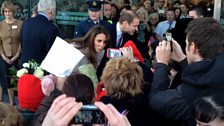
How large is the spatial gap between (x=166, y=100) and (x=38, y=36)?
3138 millimetres

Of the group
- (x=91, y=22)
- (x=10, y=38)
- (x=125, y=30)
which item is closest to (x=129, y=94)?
(x=125, y=30)

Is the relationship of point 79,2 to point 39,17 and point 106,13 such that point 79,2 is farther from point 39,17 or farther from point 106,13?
point 39,17

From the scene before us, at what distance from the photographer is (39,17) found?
554 centimetres

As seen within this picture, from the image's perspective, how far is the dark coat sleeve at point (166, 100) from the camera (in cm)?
262

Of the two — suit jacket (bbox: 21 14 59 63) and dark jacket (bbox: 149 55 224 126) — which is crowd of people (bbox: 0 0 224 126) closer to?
dark jacket (bbox: 149 55 224 126)

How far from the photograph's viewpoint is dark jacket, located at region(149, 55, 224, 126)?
251 centimetres

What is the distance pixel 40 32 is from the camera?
18.0 ft

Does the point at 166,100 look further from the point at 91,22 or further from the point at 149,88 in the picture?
the point at 91,22

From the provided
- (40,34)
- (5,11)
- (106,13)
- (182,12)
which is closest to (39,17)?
(40,34)

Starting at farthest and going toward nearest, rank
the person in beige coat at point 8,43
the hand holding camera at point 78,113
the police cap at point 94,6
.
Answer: the person in beige coat at point 8,43 < the police cap at point 94,6 < the hand holding camera at point 78,113

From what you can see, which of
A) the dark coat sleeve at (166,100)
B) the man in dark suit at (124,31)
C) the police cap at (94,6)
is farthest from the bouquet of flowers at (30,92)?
the police cap at (94,6)

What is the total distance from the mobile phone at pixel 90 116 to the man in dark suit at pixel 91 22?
450 cm

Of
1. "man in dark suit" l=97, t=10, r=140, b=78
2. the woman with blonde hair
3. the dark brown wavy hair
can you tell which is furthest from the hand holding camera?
"man in dark suit" l=97, t=10, r=140, b=78

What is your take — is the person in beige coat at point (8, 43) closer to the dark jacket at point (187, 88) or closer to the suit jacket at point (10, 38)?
the suit jacket at point (10, 38)
